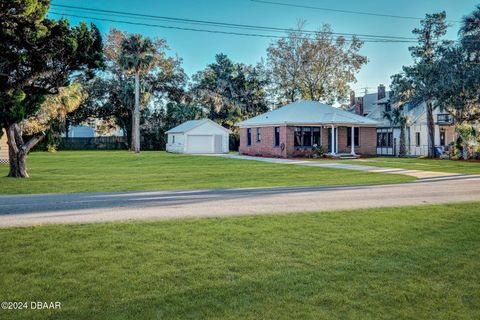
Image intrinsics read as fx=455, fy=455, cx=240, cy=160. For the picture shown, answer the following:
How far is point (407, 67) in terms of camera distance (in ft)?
129

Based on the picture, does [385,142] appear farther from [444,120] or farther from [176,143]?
[176,143]

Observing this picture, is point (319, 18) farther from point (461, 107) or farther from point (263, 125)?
point (461, 107)

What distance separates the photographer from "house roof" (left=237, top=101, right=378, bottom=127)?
124 ft

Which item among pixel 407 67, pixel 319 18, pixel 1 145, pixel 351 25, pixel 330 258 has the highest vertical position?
pixel 319 18

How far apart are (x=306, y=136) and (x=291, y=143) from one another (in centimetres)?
166

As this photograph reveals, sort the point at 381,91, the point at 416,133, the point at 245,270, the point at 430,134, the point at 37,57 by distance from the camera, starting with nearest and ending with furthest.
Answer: the point at 245,270
the point at 37,57
the point at 430,134
the point at 416,133
the point at 381,91

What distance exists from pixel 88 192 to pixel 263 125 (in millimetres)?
27584

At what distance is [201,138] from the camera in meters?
49.9

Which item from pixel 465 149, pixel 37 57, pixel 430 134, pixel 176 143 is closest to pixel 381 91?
pixel 430 134

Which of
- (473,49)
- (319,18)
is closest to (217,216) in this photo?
(473,49)

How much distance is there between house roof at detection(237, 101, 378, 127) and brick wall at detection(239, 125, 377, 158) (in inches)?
29.0

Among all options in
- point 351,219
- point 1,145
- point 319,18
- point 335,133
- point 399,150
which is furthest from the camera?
point 319,18

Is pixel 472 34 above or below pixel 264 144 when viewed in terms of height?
above

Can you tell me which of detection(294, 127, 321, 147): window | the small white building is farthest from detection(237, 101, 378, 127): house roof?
the small white building
